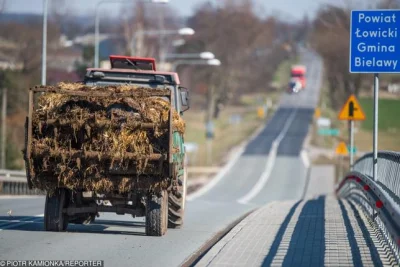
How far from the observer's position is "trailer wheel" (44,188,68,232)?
14.7 meters

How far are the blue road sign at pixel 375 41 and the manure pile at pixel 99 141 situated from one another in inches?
219

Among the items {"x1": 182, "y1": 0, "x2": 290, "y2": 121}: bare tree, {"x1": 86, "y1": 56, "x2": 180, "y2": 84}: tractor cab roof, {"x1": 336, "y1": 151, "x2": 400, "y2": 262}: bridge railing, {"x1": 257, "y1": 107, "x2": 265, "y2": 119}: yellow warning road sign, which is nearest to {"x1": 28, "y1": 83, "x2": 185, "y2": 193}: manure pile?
{"x1": 86, "y1": 56, "x2": 180, "y2": 84}: tractor cab roof

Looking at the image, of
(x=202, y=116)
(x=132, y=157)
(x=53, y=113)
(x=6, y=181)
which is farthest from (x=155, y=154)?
(x=202, y=116)

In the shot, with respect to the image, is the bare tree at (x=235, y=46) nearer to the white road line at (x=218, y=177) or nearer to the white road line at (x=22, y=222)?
the white road line at (x=218, y=177)

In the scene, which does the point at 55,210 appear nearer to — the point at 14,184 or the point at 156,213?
the point at 156,213

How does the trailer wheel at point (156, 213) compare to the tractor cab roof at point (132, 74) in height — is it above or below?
below

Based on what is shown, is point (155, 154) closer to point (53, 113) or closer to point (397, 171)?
point (53, 113)

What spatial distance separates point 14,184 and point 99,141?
20.7 meters

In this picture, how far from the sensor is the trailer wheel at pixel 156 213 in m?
14.6

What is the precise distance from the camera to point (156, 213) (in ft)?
48.0

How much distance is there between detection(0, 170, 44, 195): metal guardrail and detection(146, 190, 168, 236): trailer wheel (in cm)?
1728

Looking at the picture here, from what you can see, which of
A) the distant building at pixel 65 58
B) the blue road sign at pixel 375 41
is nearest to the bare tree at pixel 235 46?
the distant building at pixel 65 58

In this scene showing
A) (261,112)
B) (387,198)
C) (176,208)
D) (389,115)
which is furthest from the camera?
(261,112)

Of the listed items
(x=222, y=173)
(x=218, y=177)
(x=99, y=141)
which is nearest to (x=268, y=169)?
(x=222, y=173)
